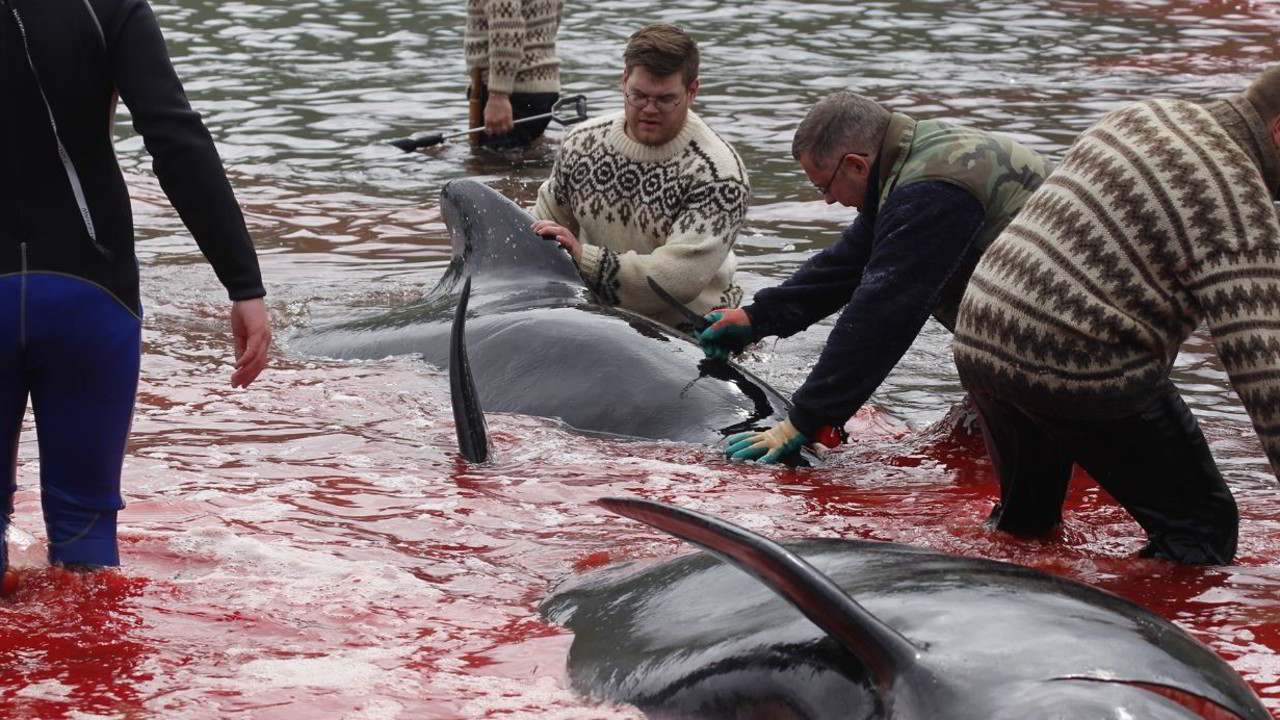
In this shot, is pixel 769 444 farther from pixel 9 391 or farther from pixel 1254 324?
pixel 9 391

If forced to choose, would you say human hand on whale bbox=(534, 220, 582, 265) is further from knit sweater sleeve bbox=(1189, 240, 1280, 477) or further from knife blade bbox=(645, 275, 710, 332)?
knit sweater sleeve bbox=(1189, 240, 1280, 477)

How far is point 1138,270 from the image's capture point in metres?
4.48

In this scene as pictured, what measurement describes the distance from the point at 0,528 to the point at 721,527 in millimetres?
1954

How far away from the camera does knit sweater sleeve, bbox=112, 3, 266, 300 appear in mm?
3936

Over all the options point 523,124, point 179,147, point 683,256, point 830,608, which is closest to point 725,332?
point 683,256

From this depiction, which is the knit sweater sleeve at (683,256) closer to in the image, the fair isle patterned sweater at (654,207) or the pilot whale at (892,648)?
the fair isle patterned sweater at (654,207)

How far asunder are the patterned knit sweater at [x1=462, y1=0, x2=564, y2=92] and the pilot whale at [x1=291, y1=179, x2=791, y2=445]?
5.08 meters

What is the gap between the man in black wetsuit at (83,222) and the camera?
3.90m

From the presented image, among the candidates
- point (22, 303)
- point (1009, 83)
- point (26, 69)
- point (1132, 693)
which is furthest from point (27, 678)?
point (1009, 83)

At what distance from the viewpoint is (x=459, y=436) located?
241 inches

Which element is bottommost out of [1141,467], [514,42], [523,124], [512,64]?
[523,124]

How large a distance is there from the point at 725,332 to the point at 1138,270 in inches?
104

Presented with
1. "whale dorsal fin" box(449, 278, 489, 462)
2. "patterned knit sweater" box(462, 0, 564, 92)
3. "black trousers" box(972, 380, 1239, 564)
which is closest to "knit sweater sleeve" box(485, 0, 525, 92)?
"patterned knit sweater" box(462, 0, 564, 92)

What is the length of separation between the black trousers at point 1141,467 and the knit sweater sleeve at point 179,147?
2.16m
